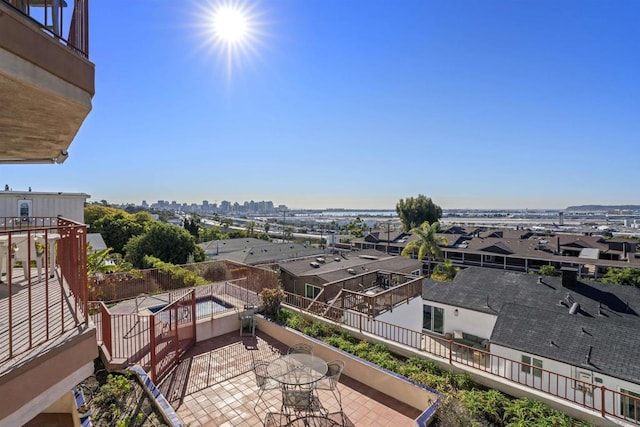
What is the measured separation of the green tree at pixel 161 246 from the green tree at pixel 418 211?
4360 cm

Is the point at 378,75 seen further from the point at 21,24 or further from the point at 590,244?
the point at 590,244

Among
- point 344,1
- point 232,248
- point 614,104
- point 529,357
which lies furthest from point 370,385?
point 232,248

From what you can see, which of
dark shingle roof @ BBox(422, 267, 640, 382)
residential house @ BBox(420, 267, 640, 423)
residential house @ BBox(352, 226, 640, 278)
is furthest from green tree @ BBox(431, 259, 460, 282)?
residential house @ BBox(420, 267, 640, 423)

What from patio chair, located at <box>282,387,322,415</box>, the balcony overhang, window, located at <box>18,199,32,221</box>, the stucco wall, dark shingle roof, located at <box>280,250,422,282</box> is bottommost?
the stucco wall

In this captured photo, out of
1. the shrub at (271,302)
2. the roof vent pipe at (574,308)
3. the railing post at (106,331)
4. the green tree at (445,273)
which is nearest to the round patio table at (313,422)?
the railing post at (106,331)

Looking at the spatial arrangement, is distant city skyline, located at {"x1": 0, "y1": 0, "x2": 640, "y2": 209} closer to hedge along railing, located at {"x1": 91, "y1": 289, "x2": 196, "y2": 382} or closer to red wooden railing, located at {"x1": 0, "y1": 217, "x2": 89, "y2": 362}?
red wooden railing, located at {"x1": 0, "y1": 217, "x2": 89, "y2": 362}

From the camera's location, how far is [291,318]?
904 cm

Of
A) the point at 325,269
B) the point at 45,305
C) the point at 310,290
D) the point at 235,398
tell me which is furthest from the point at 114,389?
the point at 325,269

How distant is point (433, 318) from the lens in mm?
16203

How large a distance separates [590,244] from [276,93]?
→ 40281 millimetres

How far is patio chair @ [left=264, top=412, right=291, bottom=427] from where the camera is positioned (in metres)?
5.34

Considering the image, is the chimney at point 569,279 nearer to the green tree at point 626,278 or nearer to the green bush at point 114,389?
the green tree at point 626,278

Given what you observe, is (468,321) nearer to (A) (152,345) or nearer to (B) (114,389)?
(A) (152,345)

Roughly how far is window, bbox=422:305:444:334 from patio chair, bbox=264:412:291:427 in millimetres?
11888
